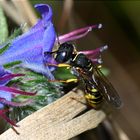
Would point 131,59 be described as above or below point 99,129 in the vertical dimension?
above

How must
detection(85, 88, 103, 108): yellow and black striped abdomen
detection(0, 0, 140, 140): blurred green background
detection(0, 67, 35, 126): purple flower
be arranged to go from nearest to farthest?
detection(0, 67, 35, 126): purple flower, detection(85, 88, 103, 108): yellow and black striped abdomen, detection(0, 0, 140, 140): blurred green background

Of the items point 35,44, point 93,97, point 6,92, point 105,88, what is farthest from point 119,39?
point 6,92

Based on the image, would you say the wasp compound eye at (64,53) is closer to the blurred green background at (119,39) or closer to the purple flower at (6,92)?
the purple flower at (6,92)

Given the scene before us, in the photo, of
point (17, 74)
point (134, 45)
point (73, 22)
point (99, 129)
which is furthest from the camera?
point (134, 45)

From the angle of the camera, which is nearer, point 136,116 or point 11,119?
point 11,119

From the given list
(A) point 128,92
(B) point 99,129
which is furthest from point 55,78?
(A) point 128,92

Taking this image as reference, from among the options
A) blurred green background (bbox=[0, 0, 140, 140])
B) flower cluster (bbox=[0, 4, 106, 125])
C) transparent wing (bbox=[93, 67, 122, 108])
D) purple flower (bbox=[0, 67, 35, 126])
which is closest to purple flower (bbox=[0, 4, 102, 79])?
flower cluster (bbox=[0, 4, 106, 125])

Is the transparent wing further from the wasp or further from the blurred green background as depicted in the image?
the blurred green background

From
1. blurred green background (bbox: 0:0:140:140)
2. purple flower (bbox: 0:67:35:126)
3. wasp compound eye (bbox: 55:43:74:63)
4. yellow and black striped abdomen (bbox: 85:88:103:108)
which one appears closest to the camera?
purple flower (bbox: 0:67:35:126)

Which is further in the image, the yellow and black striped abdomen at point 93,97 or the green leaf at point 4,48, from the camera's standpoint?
the yellow and black striped abdomen at point 93,97

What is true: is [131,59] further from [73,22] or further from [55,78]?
[55,78]

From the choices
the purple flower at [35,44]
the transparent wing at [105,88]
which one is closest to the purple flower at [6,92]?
the purple flower at [35,44]
